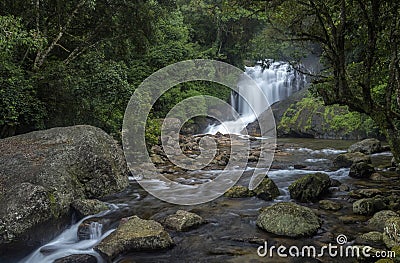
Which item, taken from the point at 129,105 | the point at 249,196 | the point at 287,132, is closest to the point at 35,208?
the point at 249,196

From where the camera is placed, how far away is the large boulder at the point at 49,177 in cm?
486

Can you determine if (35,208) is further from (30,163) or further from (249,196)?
(249,196)

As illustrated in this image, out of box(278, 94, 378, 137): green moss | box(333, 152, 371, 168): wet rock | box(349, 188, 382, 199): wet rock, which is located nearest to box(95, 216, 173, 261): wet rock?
box(349, 188, 382, 199): wet rock

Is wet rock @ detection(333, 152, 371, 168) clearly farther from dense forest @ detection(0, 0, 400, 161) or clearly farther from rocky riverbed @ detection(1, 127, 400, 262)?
dense forest @ detection(0, 0, 400, 161)

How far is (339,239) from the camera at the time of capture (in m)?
5.12

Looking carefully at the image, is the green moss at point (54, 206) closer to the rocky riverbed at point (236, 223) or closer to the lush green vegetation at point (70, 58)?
the rocky riverbed at point (236, 223)

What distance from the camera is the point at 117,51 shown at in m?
12.0

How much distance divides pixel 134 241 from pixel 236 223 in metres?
2.02

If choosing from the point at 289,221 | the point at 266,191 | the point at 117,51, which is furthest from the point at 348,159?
the point at 117,51

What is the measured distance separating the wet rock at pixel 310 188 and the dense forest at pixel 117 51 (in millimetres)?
1961

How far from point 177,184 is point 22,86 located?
474 cm

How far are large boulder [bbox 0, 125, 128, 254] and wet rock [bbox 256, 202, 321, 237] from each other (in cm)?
345

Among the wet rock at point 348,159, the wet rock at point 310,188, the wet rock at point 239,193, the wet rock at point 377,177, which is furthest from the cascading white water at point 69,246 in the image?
the wet rock at point 348,159

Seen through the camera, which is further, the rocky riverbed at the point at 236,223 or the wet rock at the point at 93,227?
the wet rock at the point at 93,227
